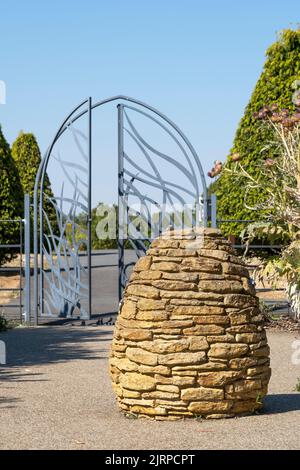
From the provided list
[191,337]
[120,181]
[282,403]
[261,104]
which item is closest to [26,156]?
[261,104]

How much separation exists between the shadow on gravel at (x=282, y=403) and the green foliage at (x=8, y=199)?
14.9m

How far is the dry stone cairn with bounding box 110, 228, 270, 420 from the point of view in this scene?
611cm

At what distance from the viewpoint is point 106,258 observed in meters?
28.8

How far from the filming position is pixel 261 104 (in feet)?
53.3

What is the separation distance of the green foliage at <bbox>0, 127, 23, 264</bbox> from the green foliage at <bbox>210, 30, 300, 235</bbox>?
7.22 metres

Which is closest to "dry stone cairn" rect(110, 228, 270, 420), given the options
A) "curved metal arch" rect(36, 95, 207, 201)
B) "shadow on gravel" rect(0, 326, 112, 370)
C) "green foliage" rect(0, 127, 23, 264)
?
"shadow on gravel" rect(0, 326, 112, 370)

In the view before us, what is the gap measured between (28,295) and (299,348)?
489cm

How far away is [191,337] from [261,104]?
35.6 ft

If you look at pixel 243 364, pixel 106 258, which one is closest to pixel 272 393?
pixel 243 364

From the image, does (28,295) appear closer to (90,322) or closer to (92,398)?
(90,322)

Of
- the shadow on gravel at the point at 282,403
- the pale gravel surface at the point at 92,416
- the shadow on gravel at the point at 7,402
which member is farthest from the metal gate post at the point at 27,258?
the shadow on gravel at the point at 282,403

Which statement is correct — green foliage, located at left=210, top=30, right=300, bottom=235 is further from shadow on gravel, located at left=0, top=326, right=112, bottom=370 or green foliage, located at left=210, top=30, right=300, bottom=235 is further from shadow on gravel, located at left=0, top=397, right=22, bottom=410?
shadow on gravel, located at left=0, top=397, right=22, bottom=410

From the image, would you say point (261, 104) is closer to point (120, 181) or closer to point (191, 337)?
point (120, 181)

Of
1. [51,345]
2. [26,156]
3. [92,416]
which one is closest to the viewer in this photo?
[92,416]
